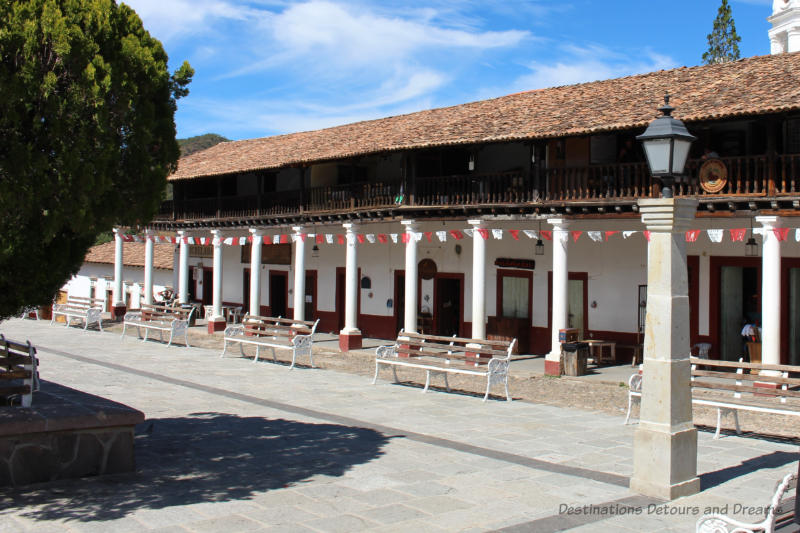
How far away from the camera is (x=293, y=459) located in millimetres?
7746

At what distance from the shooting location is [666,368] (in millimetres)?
6570

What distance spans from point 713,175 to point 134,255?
1068 inches

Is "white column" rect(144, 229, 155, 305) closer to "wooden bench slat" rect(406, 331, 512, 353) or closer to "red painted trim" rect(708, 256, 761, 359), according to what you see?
"wooden bench slat" rect(406, 331, 512, 353)

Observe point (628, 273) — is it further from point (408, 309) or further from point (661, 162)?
point (661, 162)

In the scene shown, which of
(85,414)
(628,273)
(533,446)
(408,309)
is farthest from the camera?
(408,309)

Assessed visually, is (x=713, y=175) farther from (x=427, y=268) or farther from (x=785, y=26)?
(x=785, y=26)

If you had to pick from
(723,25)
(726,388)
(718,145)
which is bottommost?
(726,388)

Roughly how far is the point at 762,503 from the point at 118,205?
5803 mm

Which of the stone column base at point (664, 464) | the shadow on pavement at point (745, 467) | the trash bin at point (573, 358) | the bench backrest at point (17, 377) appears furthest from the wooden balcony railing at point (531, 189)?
the bench backrest at point (17, 377)

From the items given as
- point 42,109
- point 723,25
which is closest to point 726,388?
point 42,109

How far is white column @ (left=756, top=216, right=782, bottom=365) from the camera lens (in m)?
12.9

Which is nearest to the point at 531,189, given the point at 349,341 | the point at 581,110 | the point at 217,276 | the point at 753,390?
the point at 581,110

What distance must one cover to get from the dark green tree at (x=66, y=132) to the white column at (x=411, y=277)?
12.1 metres

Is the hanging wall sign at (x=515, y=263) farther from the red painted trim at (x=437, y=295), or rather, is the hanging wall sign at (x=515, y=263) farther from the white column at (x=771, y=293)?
the white column at (x=771, y=293)
